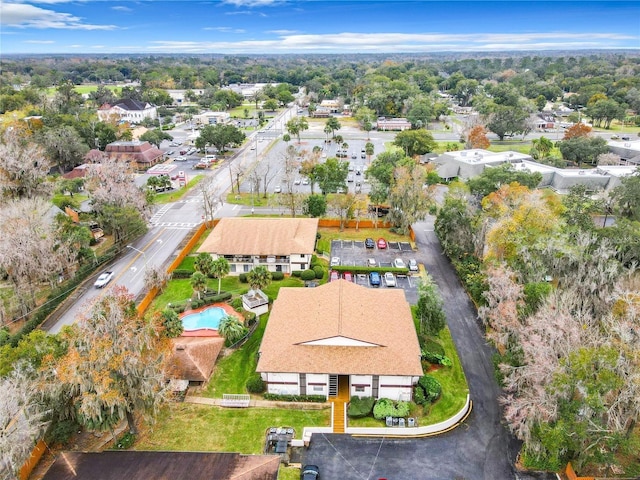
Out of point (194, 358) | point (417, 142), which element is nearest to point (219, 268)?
point (194, 358)

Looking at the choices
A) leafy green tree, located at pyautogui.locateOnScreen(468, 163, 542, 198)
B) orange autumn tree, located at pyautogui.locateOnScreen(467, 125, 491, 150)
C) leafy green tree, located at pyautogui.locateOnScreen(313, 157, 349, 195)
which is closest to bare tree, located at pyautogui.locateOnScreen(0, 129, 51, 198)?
leafy green tree, located at pyautogui.locateOnScreen(313, 157, 349, 195)

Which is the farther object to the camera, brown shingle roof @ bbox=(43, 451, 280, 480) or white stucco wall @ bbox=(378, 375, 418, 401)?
white stucco wall @ bbox=(378, 375, 418, 401)

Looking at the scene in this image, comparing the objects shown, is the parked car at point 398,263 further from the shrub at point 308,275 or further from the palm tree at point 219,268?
the palm tree at point 219,268

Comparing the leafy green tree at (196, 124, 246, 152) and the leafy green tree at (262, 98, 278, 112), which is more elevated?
the leafy green tree at (262, 98, 278, 112)

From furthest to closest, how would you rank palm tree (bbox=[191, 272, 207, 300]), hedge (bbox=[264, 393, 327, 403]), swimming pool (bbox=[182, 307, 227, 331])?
palm tree (bbox=[191, 272, 207, 300]) < swimming pool (bbox=[182, 307, 227, 331]) < hedge (bbox=[264, 393, 327, 403])

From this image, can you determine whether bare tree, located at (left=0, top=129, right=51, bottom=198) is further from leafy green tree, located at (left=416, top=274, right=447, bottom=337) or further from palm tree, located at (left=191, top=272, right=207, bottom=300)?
leafy green tree, located at (left=416, top=274, right=447, bottom=337)

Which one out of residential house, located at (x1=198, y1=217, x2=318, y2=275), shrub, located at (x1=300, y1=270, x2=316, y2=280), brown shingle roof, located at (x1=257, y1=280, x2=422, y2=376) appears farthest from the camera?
residential house, located at (x1=198, y1=217, x2=318, y2=275)

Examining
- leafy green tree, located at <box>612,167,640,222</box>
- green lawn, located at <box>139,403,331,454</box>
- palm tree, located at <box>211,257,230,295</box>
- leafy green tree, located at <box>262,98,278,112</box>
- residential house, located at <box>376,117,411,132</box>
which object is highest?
leafy green tree, located at <box>262,98,278,112</box>
